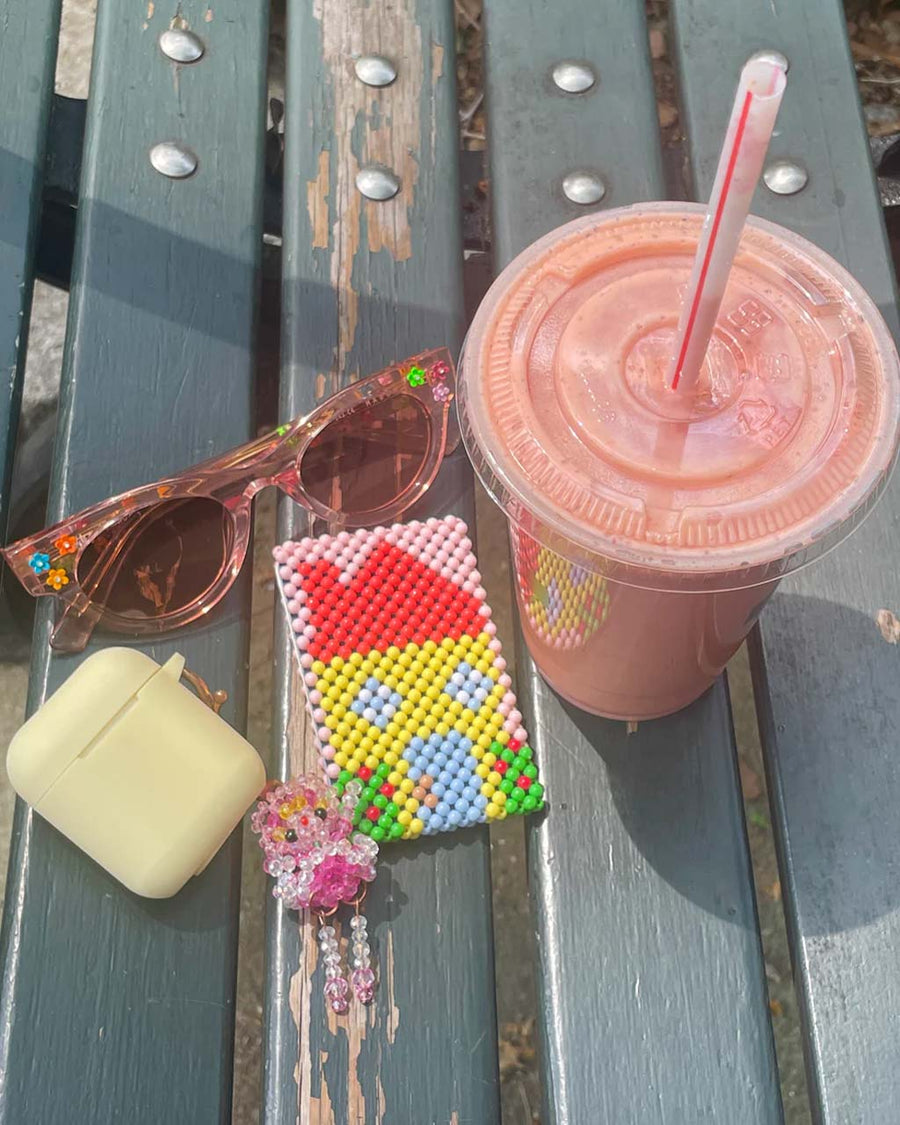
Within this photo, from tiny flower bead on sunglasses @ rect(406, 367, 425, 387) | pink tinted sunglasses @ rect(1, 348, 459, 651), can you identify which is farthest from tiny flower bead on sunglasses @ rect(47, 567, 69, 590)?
tiny flower bead on sunglasses @ rect(406, 367, 425, 387)

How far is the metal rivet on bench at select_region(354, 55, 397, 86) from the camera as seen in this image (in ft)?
3.59

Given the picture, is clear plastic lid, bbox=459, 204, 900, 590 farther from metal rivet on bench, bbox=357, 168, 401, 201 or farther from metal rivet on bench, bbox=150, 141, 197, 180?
metal rivet on bench, bbox=150, 141, 197, 180

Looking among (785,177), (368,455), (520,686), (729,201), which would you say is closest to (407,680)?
(520,686)

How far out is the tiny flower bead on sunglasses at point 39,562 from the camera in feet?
2.94

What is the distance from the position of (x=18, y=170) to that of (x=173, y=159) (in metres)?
0.16

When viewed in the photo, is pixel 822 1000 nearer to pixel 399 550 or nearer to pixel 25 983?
pixel 399 550

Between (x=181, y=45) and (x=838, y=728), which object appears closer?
(x=838, y=728)

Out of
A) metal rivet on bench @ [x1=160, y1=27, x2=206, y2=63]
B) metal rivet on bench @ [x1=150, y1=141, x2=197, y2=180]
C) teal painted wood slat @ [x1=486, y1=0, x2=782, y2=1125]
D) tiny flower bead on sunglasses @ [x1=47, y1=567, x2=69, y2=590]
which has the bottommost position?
teal painted wood slat @ [x1=486, y1=0, x2=782, y2=1125]

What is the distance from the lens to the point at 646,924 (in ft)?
2.70

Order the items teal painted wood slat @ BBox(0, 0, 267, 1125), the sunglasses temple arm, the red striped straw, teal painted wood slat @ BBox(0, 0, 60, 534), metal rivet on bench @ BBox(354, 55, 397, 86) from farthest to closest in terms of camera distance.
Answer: metal rivet on bench @ BBox(354, 55, 397, 86)
teal painted wood slat @ BBox(0, 0, 60, 534)
the sunglasses temple arm
teal painted wood slat @ BBox(0, 0, 267, 1125)
the red striped straw

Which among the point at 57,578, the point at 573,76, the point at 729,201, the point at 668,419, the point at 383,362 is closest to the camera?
the point at 729,201

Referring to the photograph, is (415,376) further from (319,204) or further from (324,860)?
(324,860)

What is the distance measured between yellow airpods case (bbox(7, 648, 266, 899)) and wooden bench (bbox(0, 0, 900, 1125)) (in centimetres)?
4

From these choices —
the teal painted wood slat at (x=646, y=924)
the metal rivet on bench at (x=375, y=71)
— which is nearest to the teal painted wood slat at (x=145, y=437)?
the metal rivet on bench at (x=375, y=71)
